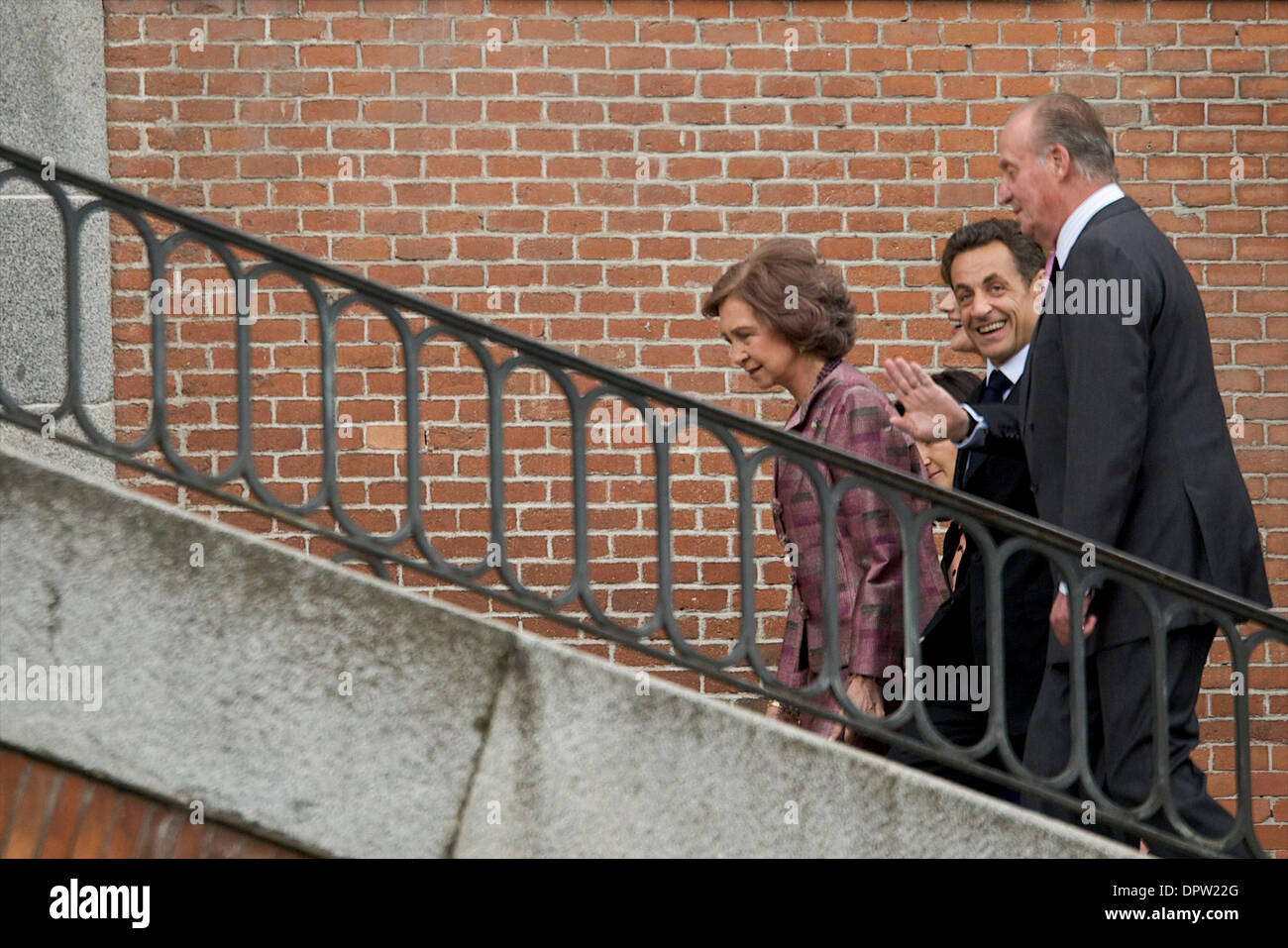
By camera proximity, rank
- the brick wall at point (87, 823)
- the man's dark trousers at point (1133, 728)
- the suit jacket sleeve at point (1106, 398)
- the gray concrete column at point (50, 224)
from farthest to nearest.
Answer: the gray concrete column at point (50, 224)
the man's dark trousers at point (1133, 728)
the suit jacket sleeve at point (1106, 398)
the brick wall at point (87, 823)

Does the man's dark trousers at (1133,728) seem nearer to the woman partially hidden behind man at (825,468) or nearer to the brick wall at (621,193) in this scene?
the woman partially hidden behind man at (825,468)

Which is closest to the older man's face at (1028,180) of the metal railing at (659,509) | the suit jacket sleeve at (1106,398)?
the suit jacket sleeve at (1106,398)

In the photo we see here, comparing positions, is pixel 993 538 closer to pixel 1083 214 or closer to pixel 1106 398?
pixel 1106 398

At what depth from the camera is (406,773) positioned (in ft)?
10.7

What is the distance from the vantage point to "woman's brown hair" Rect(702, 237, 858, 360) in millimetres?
3883

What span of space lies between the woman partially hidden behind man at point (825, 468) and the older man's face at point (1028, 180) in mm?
497

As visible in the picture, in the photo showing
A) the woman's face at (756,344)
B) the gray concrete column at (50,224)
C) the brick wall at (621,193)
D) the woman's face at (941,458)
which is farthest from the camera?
the brick wall at (621,193)

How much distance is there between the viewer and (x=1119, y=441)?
3355 mm

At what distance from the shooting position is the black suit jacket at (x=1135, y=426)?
11.1ft

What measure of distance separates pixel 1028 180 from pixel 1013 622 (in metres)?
1.08

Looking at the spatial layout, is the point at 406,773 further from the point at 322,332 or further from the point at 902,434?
the point at 902,434

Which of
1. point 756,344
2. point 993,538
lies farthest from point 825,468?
point 993,538

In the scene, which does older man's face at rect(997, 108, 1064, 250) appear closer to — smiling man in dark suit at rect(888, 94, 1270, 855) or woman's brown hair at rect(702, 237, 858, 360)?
smiling man in dark suit at rect(888, 94, 1270, 855)
